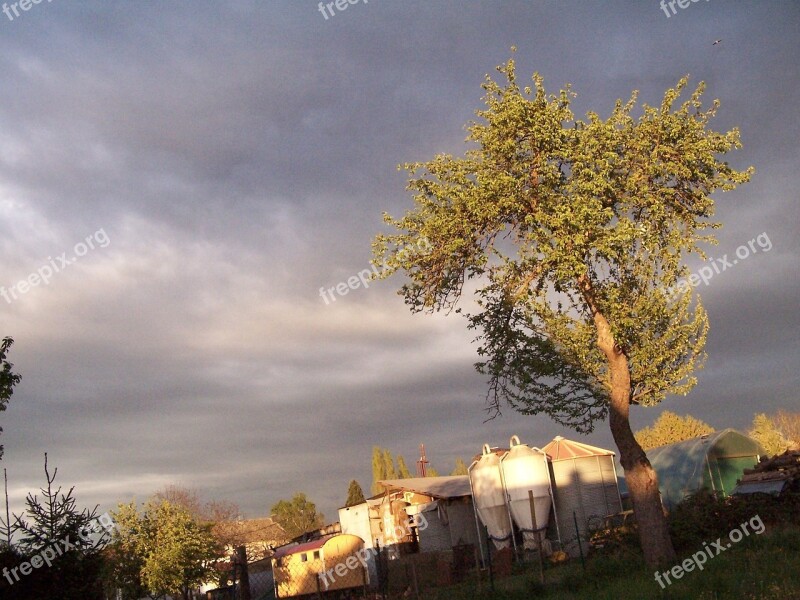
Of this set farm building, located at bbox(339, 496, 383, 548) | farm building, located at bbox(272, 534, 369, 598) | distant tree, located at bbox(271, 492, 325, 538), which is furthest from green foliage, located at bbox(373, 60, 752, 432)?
distant tree, located at bbox(271, 492, 325, 538)

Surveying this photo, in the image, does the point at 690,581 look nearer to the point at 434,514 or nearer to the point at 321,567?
the point at 321,567

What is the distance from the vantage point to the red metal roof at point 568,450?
138 ft

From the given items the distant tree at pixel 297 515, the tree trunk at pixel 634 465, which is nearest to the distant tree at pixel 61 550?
the tree trunk at pixel 634 465

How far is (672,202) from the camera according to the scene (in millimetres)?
22000

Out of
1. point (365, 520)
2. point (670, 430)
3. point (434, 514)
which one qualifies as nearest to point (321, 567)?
point (434, 514)

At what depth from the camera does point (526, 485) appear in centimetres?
3731

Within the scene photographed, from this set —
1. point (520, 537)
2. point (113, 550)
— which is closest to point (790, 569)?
point (113, 550)

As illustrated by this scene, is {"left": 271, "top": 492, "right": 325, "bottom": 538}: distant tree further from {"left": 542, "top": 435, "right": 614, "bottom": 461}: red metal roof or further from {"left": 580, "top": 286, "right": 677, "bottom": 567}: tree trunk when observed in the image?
{"left": 580, "top": 286, "right": 677, "bottom": 567}: tree trunk

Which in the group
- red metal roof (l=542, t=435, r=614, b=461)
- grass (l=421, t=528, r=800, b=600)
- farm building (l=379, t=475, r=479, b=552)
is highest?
red metal roof (l=542, t=435, r=614, b=461)

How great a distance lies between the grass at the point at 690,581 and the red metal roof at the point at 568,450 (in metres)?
19.1

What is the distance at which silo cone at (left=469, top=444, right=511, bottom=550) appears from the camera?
37.8 metres

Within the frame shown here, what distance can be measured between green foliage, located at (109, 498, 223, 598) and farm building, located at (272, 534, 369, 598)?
5926 mm

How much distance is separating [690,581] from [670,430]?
60.1m

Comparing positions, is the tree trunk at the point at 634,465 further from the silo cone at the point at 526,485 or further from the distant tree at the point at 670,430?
the distant tree at the point at 670,430
